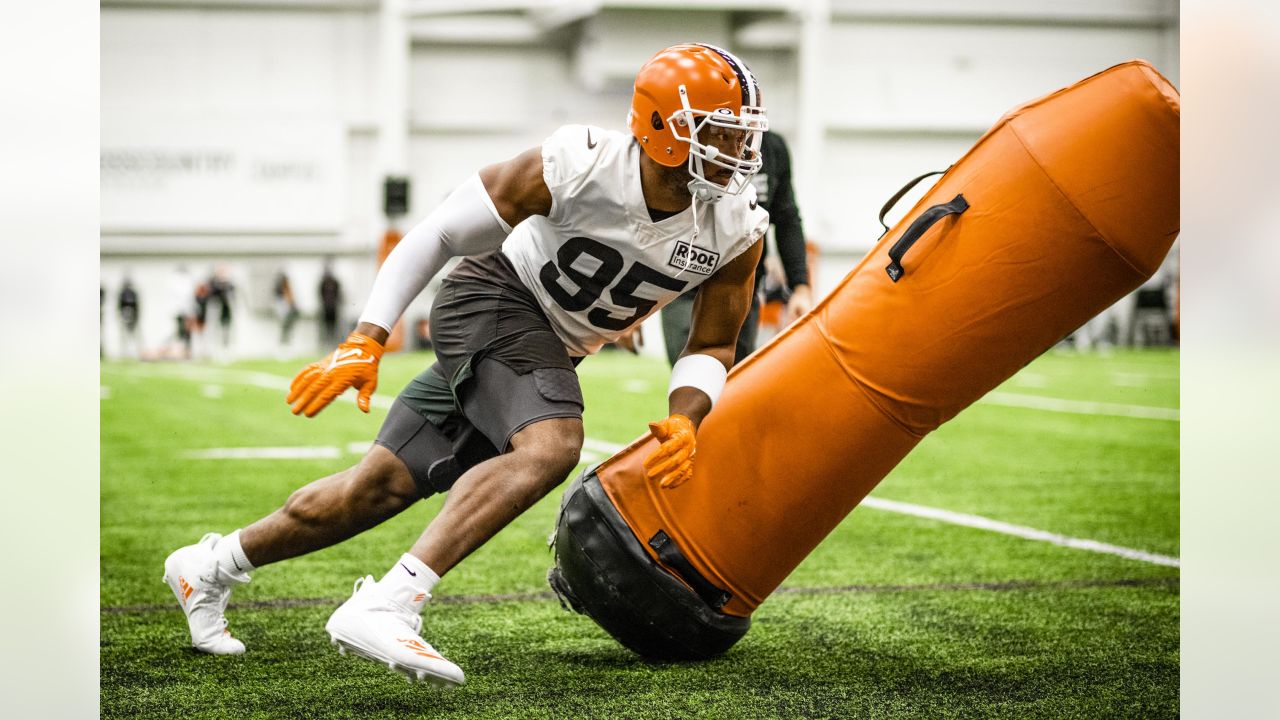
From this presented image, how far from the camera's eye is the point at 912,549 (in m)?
4.33

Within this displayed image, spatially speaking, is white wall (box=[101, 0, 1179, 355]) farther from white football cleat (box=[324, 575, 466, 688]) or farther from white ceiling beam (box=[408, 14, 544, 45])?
white football cleat (box=[324, 575, 466, 688])

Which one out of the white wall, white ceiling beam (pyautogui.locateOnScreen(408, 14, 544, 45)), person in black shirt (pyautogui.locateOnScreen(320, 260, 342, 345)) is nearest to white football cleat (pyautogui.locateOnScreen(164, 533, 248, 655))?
the white wall

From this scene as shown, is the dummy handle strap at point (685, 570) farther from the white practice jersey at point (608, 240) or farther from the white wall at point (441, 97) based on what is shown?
the white wall at point (441, 97)

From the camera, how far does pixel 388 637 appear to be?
231 cm

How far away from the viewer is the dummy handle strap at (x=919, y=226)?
8.50ft

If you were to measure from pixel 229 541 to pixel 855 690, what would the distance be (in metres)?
1.44

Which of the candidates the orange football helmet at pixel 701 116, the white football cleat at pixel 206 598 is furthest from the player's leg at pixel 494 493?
the white football cleat at pixel 206 598

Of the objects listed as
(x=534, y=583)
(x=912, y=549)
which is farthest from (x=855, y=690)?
(x=912, y=549)

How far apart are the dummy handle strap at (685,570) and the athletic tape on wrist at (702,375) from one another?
1.06 feet

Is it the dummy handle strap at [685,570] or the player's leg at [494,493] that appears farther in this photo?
the dummy handle strap at [685,570]

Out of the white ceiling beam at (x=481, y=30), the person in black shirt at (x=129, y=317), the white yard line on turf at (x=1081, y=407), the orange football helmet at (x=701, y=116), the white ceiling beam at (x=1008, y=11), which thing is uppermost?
the white ceiling beam at (x=1008, y=11)

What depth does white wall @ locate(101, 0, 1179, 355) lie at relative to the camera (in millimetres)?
18922

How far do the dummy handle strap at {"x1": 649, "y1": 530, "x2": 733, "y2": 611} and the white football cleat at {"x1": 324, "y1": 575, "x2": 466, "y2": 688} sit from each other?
2.00 ft
